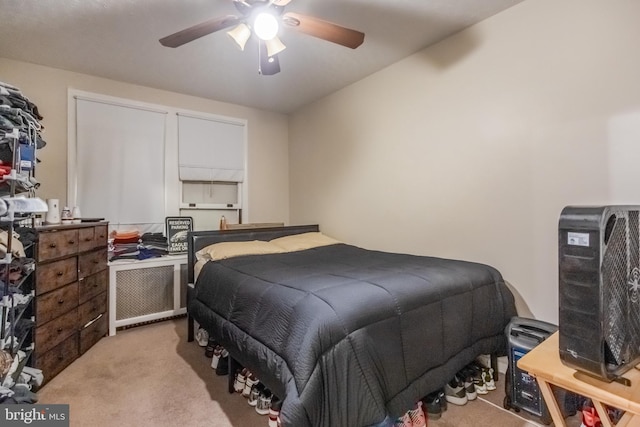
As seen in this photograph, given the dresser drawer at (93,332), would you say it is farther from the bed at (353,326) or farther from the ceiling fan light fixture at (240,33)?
the ceiling fan light fixture at (240,33)

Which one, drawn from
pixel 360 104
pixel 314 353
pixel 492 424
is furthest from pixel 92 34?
pixel 492 424

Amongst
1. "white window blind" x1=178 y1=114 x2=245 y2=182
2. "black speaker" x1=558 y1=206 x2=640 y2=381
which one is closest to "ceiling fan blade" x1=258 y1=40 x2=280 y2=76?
"white window blind" x1=178 y1=114 x2=245 y2=182

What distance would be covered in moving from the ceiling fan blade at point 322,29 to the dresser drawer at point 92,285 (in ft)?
8.29

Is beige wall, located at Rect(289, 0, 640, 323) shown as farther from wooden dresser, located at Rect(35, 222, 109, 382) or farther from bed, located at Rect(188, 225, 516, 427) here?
wooden dresser, located at Rect(35, 222, 109, 382)

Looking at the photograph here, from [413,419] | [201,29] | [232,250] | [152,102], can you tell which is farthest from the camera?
[152,102]

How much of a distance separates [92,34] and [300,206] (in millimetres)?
2732

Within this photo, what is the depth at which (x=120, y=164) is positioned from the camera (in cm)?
325

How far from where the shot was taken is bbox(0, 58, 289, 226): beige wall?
285 centimetres

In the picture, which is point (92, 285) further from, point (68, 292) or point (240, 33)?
point (240, 33)

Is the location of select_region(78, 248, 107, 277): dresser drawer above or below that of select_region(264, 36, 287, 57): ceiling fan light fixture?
below

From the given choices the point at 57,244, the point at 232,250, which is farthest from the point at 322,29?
the point at 57,244

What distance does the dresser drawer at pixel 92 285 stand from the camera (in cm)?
249

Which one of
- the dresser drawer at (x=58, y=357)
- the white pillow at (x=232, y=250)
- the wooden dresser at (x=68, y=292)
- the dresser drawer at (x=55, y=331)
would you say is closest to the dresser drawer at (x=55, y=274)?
the wooden dresser at (x=68, y=292)

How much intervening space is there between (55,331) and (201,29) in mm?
2257
